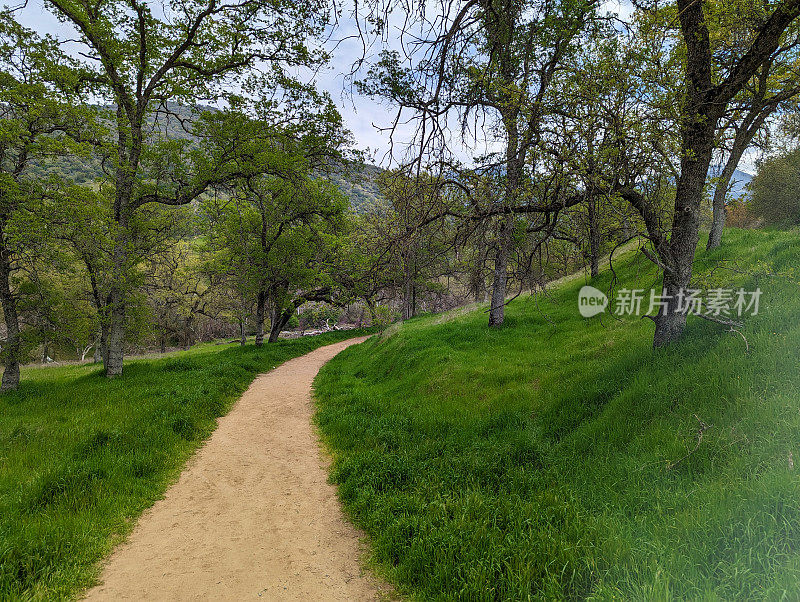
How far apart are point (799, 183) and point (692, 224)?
2263cm

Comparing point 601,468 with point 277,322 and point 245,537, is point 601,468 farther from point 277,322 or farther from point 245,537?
point 277,322

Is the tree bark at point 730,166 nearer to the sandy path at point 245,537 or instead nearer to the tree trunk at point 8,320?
the sandy path at point 245,537

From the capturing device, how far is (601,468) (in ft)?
15.3

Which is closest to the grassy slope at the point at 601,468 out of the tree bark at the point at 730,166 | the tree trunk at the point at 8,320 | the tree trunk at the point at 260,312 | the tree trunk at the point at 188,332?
the tree bark at the point at 730,166

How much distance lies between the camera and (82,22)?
10.9m

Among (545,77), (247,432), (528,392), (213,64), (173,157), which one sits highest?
(213,64)

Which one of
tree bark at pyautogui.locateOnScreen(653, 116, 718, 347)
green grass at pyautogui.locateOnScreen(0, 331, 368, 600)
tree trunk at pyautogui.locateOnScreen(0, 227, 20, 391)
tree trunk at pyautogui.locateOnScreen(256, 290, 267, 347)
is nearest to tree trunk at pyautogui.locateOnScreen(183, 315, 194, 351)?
tree trunk at pyautogui.locateOnScreen(256, 290, 267, 347)

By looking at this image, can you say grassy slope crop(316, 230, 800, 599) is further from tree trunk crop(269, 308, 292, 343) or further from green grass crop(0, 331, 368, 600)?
tree trunk crop(269, 308, 292, 343)

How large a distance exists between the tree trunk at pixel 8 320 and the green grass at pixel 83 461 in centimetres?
53

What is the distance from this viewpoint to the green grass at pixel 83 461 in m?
3.66

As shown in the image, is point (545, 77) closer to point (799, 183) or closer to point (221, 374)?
point (221, 374)

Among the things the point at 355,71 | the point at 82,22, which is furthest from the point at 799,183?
the point at 82,22

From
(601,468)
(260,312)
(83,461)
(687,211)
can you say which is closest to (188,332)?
(260,312)

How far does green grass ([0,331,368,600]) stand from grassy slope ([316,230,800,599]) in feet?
10.0
